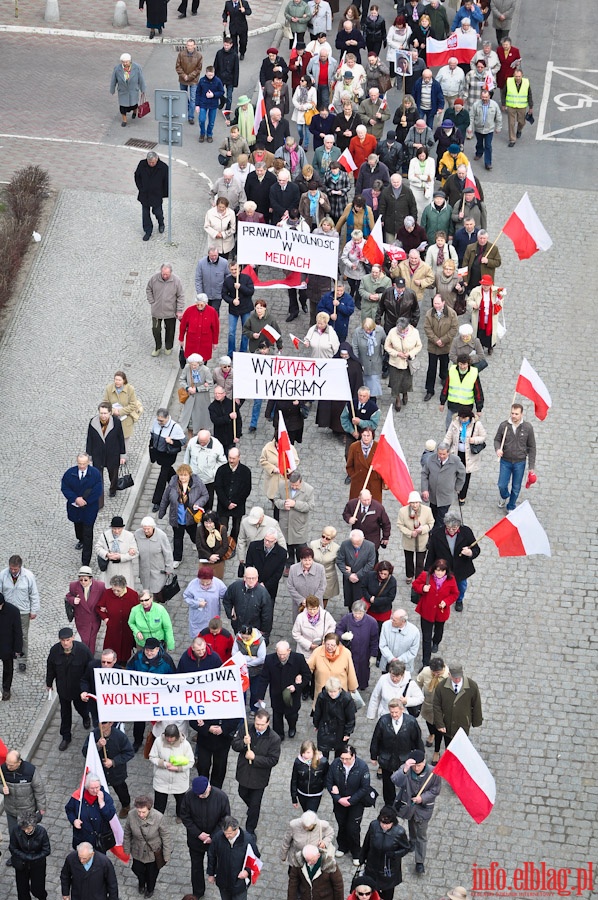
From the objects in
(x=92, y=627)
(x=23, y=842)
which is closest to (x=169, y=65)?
(x=92, y=627)

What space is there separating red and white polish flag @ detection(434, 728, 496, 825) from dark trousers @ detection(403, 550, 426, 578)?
4.25 m

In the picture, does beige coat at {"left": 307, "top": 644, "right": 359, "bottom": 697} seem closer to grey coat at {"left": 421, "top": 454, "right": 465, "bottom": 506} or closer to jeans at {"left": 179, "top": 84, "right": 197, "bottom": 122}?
grey coat at {"left": 421, "top": 454, "right": 465, "bottom": 506}

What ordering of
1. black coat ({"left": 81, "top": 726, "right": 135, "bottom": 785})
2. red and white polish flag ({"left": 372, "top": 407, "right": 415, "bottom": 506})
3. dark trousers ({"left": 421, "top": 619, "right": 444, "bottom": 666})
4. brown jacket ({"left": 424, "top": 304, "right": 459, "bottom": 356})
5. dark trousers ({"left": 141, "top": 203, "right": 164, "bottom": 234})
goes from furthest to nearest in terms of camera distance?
dark trousers ({"left": 141, "top": 203, "right": 164, "bottom": 234}) < brown jacket ({"left": 424, "top": 304, "right": 459, "bottom": 356}) < red and white polish flag ({"left": 372, "top": 407, "right": 415, "bottom": 506}) < dark trousers ({"left": 421, "top": 619, "right": 444, "bottom": 666}) < black coat ({"left": 81, "top": 726, "right": 135, "bottom": 785})

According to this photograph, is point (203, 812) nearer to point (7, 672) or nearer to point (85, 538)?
point (7, 672)

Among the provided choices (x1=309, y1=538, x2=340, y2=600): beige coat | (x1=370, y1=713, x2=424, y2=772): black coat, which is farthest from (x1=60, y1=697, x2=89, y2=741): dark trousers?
(x1=370, y1=713, x2=424, y2=772): black coat

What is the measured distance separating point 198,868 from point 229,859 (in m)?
0.90

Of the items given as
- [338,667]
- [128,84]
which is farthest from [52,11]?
[338,667]

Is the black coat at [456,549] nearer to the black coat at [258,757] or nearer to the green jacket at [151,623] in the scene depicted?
the green jacket at [151,623]

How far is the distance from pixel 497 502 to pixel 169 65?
15296mm

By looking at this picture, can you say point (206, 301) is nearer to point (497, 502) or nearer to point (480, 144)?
point (497, 502)

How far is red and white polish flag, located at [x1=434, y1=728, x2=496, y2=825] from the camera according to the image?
59.6 ft

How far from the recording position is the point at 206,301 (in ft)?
83.7

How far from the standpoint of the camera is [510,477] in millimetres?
24078

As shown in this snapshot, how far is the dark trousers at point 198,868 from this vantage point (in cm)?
1790
